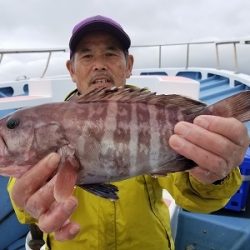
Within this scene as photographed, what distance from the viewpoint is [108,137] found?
1403mm

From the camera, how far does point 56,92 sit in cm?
537

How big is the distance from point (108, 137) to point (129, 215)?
71cm

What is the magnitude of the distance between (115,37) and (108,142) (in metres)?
1.07

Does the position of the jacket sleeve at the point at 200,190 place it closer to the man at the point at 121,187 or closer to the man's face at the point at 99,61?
the man at the point at 121,187

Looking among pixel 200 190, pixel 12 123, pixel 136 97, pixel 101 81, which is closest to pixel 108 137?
pixel 136 97

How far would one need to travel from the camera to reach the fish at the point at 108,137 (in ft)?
4.55

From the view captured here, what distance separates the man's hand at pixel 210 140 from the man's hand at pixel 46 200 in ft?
1.51

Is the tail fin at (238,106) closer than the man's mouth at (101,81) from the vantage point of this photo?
Yes

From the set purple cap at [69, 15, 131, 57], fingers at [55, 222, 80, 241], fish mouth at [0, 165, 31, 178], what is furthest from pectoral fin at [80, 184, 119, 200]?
purple cap at [69, 15, 131, 57]

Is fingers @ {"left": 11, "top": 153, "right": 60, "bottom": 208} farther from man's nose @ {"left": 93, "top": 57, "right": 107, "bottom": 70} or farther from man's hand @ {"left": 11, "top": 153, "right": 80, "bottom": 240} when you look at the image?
man's nose @ {"left": 93, "top": 57, "right": 107, "bottom": 70}

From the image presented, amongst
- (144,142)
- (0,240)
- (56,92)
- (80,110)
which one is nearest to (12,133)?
(80,110)

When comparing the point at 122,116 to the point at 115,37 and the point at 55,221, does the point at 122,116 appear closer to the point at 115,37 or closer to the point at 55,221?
the point at 55,221

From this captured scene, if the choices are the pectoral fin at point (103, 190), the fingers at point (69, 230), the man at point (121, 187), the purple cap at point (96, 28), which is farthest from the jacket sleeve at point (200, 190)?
the purple cap at point (96, 28)

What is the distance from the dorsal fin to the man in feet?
0.44
